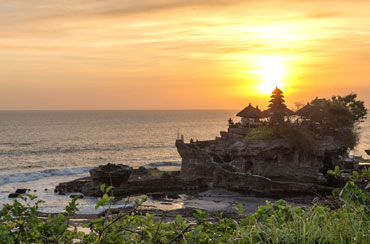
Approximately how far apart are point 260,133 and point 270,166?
14.0 ft

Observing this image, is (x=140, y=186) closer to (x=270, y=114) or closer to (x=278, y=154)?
(x=278, y=154)

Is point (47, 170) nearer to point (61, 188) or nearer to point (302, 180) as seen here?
point (61, 188)

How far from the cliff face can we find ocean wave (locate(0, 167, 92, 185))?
29.6 metres

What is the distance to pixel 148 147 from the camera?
404 feet

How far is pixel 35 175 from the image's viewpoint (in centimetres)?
7019

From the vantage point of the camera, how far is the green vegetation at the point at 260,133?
51.0 meters

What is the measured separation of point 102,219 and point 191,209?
1370 inches

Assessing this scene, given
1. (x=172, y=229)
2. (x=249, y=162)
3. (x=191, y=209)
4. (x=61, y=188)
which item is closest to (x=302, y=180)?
(x=249, y=162)

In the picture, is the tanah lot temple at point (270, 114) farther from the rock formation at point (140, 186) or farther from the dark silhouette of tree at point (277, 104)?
the rock formation at point (140, 186)

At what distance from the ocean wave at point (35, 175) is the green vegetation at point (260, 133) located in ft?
118

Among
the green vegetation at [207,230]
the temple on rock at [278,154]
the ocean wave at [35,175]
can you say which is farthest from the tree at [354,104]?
the green vegetation at [207,230]

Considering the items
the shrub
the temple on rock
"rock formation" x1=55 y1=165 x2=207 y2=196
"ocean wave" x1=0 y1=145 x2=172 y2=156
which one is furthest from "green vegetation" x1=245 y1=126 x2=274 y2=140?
"ocean wave" x1=0 y1=145 x2=172 y2=156

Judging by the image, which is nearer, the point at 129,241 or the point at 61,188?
the point at 129,241

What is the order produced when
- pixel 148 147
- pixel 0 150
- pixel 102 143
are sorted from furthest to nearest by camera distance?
pixel 102 143 → pixel 148 147 → pixel 0 150
